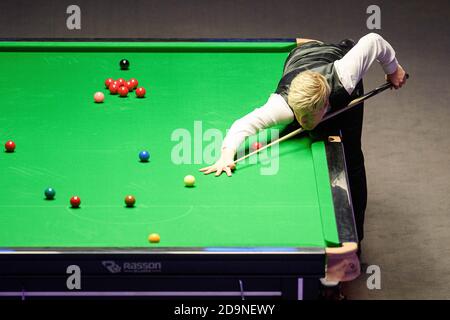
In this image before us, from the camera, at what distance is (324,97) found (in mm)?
4371

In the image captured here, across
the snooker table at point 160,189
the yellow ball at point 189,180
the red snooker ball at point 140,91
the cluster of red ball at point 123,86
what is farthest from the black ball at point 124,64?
the yellow ball at point 189,180

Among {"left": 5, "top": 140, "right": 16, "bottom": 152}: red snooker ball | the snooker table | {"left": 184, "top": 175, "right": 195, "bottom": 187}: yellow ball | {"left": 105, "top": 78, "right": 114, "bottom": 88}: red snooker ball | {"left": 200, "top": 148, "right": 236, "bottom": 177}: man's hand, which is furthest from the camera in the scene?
{"left": 105, "top": 78, "right": 114, "bottom": 88}: red snooker ball

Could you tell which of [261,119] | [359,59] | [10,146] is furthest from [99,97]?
[359,59]

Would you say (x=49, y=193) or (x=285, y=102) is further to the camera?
(x=285, y=102)

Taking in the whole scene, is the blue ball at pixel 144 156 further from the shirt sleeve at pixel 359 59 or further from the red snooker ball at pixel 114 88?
the shirt sleeve at pixel 359 59

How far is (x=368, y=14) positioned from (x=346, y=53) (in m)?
2.41

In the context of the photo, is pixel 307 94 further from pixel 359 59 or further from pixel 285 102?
pixel 359 59

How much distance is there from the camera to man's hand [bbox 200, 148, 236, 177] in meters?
4.24

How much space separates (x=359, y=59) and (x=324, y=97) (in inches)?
13.3

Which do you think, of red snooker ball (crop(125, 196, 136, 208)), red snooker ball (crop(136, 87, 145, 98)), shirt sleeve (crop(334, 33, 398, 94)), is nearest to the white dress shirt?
shirt sleeve (crop(334, 33, 398, 94))

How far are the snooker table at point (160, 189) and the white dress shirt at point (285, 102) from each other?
3.6 inches

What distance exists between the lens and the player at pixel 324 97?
4348mm

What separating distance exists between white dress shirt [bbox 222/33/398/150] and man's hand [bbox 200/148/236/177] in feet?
0.13

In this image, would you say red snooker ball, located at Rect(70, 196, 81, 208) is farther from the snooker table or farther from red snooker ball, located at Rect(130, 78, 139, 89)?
red snooker ball, located at Rect(130, 78, 139, 89)
